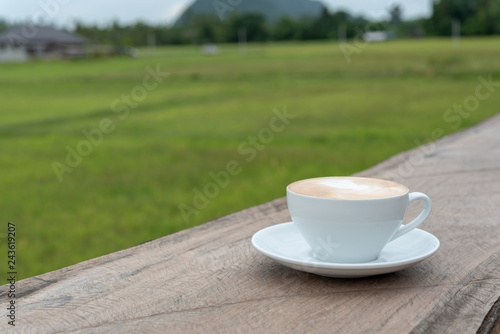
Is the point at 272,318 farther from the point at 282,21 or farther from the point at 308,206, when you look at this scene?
the point at 282,21

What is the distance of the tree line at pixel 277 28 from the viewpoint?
132ft

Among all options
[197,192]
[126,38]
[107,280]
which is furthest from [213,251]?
[126,38]

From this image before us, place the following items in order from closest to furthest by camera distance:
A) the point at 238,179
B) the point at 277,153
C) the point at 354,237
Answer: the point at 354,237 < the point at 238,179 < the point at 277,153

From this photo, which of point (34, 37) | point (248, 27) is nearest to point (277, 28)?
point (248, 27)

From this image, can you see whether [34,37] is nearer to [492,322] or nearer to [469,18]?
[469,18]

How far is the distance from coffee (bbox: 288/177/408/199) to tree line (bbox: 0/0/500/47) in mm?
35879

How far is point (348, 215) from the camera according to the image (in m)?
0.76

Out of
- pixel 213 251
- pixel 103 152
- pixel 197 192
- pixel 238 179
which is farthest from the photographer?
pixel 103 152

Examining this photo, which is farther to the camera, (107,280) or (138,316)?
(107,280)

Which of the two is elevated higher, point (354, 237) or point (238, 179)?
point (354, 237)

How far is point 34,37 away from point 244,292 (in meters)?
54.1

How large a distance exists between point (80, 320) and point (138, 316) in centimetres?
7

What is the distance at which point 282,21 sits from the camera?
50938mm

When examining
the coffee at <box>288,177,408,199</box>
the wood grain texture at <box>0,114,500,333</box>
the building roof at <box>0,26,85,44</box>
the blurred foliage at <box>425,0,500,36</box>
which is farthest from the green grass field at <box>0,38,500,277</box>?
the building roof at <box>0,26,85,44</box>
